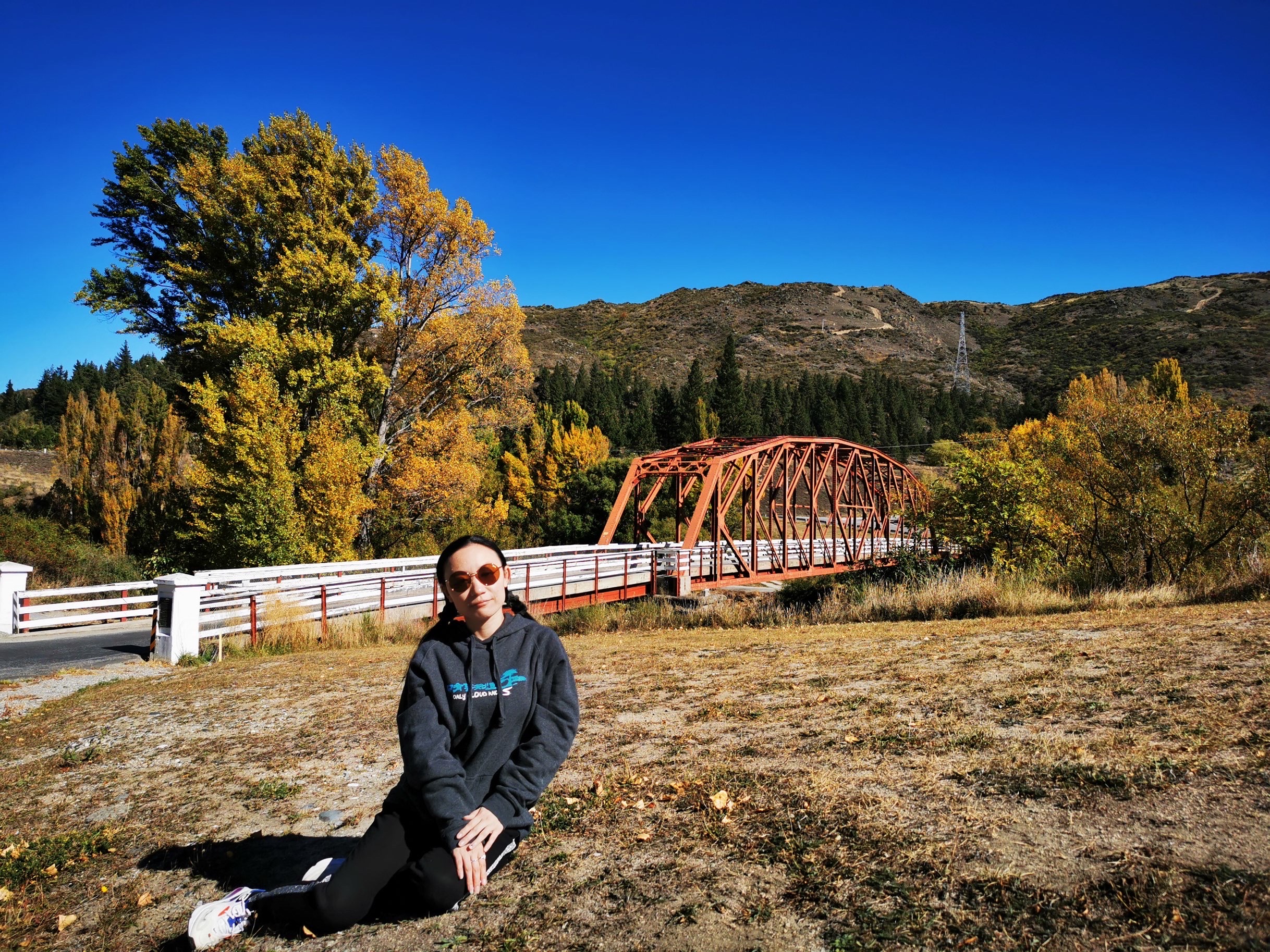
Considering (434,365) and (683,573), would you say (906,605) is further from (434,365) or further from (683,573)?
(434,365)

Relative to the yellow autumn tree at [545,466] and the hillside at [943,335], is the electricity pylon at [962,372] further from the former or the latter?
the yellow autumn tree at [545,466]

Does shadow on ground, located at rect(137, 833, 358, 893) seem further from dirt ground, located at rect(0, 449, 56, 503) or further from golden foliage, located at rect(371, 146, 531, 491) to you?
dirt ground, located at rect(0, 449, 56, 503)

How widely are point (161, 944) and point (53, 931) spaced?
630 mm

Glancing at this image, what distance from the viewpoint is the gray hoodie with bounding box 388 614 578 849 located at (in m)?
2.75

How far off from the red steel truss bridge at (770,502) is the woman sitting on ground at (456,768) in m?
16.9

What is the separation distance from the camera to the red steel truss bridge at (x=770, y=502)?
78.6 ft

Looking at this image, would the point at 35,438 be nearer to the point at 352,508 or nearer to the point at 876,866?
the point at 352,508

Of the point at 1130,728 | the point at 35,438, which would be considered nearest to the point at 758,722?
the point at 1130,728

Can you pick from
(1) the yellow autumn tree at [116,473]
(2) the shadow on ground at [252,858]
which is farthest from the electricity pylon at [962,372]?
(2) the shadow on ground at [252,858]

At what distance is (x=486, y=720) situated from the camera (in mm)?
2879

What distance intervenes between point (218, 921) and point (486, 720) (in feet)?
4.22

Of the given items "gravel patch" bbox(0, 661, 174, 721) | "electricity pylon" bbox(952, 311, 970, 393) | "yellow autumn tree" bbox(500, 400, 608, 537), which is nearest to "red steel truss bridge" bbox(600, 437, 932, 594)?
"yellow autumn tree" bbox(500, 400, 608, 537)

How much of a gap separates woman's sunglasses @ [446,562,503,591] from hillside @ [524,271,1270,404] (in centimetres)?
10678

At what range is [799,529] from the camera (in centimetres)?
5706
